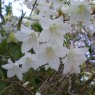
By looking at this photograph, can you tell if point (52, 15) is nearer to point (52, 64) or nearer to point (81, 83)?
point (52, 64)

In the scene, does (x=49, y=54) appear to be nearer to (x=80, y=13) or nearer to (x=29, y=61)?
(x=29, y=61)

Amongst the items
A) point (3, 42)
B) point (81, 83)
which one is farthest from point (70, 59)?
Answer: point (81, 83)

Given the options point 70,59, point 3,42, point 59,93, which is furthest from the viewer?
point 3,42

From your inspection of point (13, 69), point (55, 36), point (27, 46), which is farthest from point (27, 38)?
point (13, 69)

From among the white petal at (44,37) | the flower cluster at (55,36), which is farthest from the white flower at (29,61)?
the white petal at (44,37)

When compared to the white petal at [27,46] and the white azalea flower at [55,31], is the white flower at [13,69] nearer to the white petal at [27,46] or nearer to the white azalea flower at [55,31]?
the white petal at [27,46]

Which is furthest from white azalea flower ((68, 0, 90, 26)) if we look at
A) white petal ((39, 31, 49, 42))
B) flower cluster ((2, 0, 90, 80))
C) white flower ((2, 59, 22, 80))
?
white flower ((2, 59, 22, 80))
